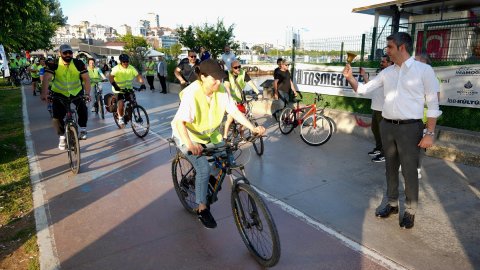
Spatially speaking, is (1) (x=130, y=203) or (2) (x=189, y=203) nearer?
(2) (x=189, y=203)

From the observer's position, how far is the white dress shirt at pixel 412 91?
3443mm

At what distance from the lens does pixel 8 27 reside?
9.27 metres

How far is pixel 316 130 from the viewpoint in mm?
7258

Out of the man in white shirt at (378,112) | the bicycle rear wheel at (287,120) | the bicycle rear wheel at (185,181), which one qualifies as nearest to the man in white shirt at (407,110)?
the man in white shirt at (378,112)

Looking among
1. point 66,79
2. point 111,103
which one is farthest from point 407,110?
point 111,103

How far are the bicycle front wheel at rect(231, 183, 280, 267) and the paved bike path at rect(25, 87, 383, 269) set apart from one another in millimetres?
141

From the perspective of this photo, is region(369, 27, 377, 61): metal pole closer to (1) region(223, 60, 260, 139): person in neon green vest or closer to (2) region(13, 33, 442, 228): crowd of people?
(1) region(223, 60, 260, 139): person in neon green vest

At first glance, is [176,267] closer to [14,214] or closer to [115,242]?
[115,242]

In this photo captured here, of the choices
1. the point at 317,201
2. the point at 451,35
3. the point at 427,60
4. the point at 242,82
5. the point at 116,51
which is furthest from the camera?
the point at 116,51

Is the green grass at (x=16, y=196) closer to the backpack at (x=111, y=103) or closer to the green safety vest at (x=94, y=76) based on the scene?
the backpack at (x=111, y=103)

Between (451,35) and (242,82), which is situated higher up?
(451,35)

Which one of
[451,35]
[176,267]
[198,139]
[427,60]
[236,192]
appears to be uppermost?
[451,35]

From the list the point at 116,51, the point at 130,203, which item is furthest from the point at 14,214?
the point at 116,51

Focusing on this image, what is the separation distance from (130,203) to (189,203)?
92 centimetres
